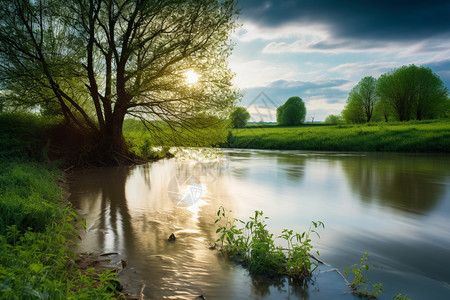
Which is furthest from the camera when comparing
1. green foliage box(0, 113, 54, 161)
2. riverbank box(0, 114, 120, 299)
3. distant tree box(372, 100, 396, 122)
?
distant tree box(372, 100, 396, 122)

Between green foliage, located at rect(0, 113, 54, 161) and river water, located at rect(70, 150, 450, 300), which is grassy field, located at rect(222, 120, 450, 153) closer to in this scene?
river water, located at rect(70, 150, 450, 300)

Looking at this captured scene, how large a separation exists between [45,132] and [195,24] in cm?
1129

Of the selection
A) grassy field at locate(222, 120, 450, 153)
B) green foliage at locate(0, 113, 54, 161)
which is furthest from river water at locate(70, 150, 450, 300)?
grassy field at locate(222, 120, 450, 153)

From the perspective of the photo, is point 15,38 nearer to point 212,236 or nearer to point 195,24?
point 195,24

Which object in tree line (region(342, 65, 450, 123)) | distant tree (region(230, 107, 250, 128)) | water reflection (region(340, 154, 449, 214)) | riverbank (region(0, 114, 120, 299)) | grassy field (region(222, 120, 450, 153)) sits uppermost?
tree line (region(342, 65, 450, 123))

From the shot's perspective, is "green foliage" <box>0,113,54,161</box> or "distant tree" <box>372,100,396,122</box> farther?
"distant tree" <box>372,100,396,122</box>

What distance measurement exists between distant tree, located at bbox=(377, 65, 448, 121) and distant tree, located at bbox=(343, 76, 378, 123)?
30.7ft

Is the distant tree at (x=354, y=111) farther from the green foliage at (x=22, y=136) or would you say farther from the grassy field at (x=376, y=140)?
the green foliage at (x=22, y=136)

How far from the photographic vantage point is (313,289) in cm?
388

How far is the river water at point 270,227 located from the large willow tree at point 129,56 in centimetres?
492

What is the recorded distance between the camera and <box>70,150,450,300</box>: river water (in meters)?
3.97

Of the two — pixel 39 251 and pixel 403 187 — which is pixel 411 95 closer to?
pixel 403 187

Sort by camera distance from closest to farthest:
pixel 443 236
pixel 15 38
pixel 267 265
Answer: pixel 267 265 < pixel 443 236 < pixel 15 38

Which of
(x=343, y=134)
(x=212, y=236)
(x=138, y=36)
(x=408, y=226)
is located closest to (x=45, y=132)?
(x=138, y=36)
